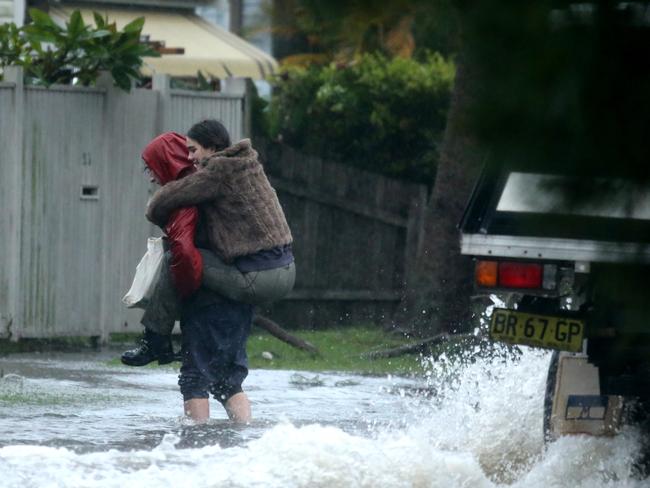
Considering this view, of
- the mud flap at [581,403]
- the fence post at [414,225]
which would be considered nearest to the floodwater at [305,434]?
the mud flap at [581,403]

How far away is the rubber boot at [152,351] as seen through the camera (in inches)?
306

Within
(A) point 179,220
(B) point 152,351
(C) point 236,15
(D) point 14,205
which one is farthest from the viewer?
(C) point 236,15

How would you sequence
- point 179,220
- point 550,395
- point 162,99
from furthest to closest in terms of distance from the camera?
point 162,99 < point 179,220 < point 550,395

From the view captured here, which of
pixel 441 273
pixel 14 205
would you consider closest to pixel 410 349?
pixel 441 273

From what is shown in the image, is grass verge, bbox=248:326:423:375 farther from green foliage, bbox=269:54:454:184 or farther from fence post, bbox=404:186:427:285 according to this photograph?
green foliage, bbox=269:54:454:184

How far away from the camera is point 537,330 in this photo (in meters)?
6.20

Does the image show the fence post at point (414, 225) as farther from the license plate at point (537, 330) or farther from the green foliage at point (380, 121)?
the license plate at point (537, 330)

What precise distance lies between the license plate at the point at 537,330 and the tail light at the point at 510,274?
160 mm

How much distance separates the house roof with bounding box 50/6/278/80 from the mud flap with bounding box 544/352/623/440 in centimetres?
1252

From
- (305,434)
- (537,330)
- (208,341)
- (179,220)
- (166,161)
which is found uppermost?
(166,161)

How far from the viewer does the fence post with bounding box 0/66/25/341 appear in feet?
37.1

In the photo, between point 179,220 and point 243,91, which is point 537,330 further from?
point 243,91

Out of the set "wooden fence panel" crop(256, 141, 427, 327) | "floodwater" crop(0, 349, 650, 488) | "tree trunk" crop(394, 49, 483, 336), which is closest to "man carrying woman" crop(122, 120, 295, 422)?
"floodwater" crop(0, 349, 650, 488)

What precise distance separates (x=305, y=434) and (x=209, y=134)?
74.4 inches
